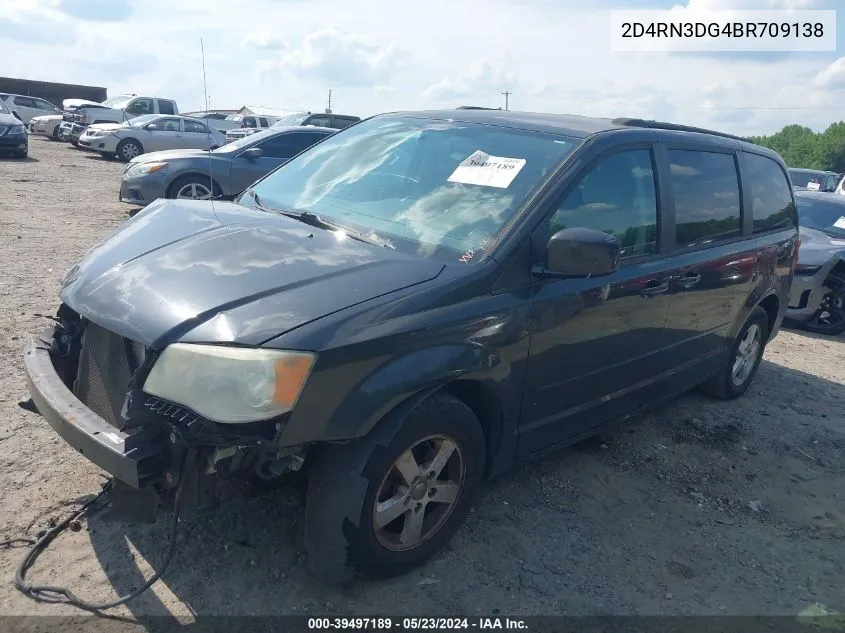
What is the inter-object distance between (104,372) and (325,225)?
1165 mm

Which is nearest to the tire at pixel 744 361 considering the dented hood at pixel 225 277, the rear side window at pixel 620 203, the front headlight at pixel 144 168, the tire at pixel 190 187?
the rear side window at pixel 620 203

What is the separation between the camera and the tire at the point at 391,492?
2564 mm

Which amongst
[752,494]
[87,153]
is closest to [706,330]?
[752,494]

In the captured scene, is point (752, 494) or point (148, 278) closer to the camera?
point (148, 278)

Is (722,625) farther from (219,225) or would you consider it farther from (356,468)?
(219,225)

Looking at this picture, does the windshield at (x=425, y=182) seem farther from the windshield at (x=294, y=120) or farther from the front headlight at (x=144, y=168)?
the windshield at (x=294, y=120)

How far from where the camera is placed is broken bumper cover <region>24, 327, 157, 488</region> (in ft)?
7.65

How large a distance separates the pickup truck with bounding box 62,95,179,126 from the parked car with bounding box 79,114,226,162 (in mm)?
3649

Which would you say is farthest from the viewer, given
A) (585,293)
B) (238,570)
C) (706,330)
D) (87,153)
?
(87,153)

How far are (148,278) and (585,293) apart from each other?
1.92 meters

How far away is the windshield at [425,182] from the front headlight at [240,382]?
36.0 inches

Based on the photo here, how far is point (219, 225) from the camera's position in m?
3.24

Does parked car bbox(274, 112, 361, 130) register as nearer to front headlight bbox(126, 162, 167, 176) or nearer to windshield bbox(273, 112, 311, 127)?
windshield bbox(273, 112, 311, 127)

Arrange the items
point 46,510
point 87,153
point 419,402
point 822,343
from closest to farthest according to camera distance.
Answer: point 419,402
point 46,510
point 822,343
point 87,153
